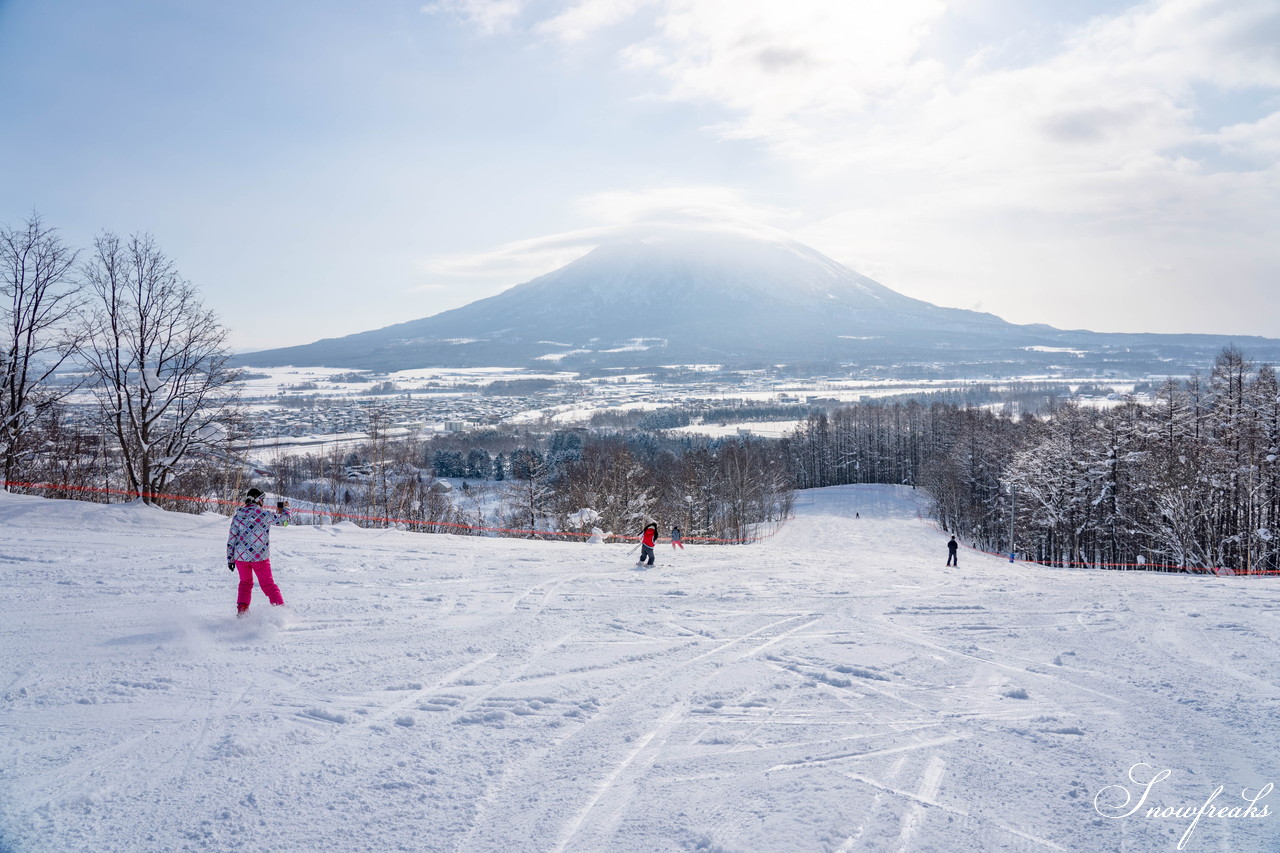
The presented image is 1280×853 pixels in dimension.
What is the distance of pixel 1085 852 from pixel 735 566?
11.9m

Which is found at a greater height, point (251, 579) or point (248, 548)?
point (248, 548)

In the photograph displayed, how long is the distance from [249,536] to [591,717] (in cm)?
461

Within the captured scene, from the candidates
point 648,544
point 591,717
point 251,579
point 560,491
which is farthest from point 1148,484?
point 251,579

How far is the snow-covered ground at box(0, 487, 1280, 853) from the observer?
4.21m

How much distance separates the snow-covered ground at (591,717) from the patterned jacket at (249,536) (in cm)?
76

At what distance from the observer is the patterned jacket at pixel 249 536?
7.65m

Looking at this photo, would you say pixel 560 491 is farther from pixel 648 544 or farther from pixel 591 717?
pixel 591 717

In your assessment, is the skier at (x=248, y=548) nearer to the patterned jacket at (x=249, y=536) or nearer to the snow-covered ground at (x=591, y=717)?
the patterned jacket at (x=249, y=536)

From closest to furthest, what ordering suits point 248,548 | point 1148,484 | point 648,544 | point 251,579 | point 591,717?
point 591,717, point 248,548, point 251,579, point 648,544, point 1148,484

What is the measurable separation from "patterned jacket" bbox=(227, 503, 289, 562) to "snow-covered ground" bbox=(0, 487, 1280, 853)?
76cm

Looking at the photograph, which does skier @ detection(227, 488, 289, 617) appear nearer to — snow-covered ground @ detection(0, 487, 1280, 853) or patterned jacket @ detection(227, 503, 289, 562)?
patterned jacket @ detection(227, 503, 289, 562)

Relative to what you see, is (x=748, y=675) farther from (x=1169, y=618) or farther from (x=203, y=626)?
(x=1169, y=618)

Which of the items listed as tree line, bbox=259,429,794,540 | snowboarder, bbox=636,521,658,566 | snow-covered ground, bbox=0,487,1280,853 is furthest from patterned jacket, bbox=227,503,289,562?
tree line, bbox=259,429,794,540

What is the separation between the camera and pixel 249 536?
7703 millimetres
